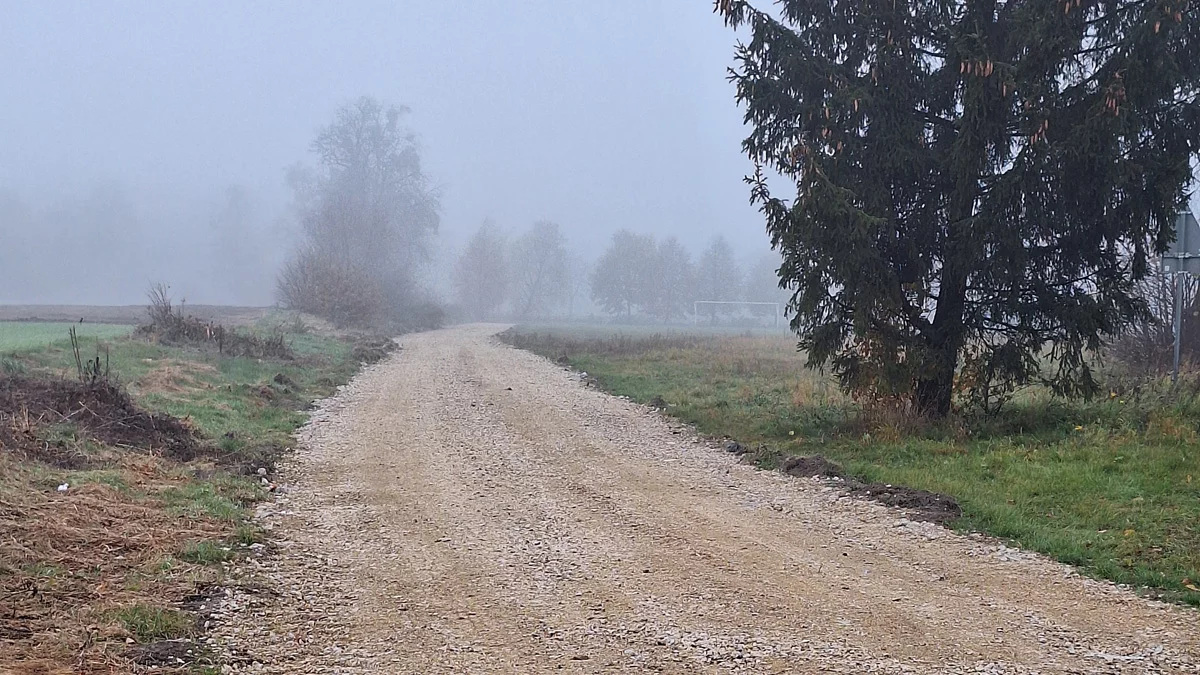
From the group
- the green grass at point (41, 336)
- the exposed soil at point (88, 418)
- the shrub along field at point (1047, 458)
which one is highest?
the green grass at point (41, 336)

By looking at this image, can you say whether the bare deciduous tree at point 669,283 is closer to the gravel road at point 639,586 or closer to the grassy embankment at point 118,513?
the grassy embankment at point 118,513

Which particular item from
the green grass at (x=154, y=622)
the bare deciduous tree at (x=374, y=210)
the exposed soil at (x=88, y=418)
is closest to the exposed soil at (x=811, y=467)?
the green grass at (x=154, y=622)

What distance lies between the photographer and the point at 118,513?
298 inches

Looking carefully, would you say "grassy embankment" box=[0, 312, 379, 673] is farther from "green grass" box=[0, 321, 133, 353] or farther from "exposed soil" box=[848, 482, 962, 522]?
"green grass" box=[0, 321, 133, 353]

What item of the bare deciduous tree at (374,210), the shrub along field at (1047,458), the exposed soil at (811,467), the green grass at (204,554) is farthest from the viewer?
the bare deciduous tree at (374,210)

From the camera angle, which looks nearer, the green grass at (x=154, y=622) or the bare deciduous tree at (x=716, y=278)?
the green grass at (x=154, y=622)

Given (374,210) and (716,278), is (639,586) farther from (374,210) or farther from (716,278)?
(716,278)

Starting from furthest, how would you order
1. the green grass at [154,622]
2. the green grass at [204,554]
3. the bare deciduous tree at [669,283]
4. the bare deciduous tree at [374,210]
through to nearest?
the bare deciduous tree at [669,283]
the bare deciduous tree at [374,210]
the green grass at [204,554]
the green grass at [154,622]

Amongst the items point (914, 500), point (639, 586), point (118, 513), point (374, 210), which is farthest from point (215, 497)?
point (374, 210)

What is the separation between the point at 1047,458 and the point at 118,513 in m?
9.36

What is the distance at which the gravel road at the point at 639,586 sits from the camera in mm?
5000

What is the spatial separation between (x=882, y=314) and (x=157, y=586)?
972cm

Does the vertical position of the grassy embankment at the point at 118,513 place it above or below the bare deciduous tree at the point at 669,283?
below

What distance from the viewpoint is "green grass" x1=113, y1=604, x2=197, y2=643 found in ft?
16.7
